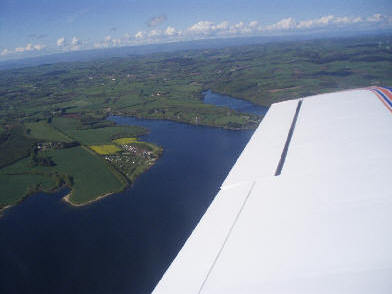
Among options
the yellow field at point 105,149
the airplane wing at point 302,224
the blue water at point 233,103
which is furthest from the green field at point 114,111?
the airplane wing at point 302,224

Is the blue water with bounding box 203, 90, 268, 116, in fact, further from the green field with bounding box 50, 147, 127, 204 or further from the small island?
the green field with bounding box 50, 147, 127, 204

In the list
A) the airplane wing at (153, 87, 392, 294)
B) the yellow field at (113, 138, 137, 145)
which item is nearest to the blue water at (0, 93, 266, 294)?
the yellow field at (113, 138, 137, 145)

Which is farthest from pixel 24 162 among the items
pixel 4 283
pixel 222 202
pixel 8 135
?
pixel 222 202

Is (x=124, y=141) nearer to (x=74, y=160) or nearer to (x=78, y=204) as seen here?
(x=74, y=160)

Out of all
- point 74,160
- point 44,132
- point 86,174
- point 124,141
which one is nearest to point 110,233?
point 86,174

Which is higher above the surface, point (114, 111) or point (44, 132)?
point (114, 111)

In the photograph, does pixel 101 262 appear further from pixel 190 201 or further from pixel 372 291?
pixel 372 291
